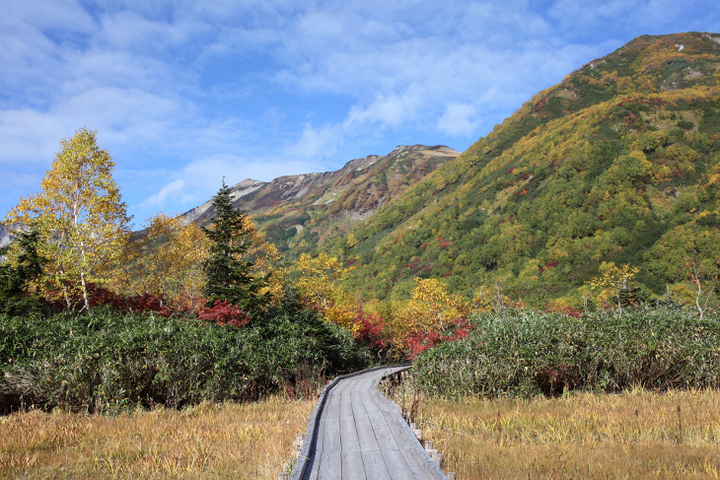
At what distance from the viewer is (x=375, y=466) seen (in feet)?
16.0

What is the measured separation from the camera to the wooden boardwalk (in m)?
4.62

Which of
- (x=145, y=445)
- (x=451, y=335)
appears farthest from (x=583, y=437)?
(x=451, y=335)

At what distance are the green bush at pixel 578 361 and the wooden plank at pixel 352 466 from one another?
6033mm

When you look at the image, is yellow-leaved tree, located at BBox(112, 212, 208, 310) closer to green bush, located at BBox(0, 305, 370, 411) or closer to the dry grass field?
green bush, located at BBox(0, 305, 370, 411)

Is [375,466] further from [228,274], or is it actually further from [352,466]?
[228,274]

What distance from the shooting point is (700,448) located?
5.73 meters

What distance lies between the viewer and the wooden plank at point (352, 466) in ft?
15.1

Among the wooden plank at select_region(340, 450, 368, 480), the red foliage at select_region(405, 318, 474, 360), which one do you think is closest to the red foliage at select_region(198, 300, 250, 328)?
the red foliage at select_region(405, 318, 474, 360)

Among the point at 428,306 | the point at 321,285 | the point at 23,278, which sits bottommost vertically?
the point at 428,306

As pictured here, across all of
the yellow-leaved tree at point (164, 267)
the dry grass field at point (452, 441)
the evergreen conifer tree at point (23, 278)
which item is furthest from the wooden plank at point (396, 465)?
the yellow-leaved tree at point (164, 267)

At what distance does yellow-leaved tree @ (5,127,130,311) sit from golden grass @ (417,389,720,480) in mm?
14471

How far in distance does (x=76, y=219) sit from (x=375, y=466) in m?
17.1

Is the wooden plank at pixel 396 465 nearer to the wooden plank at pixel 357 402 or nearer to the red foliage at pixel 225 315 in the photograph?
the wooden plank at pixel 357 402

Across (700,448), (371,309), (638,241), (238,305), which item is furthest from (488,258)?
(700,448)
